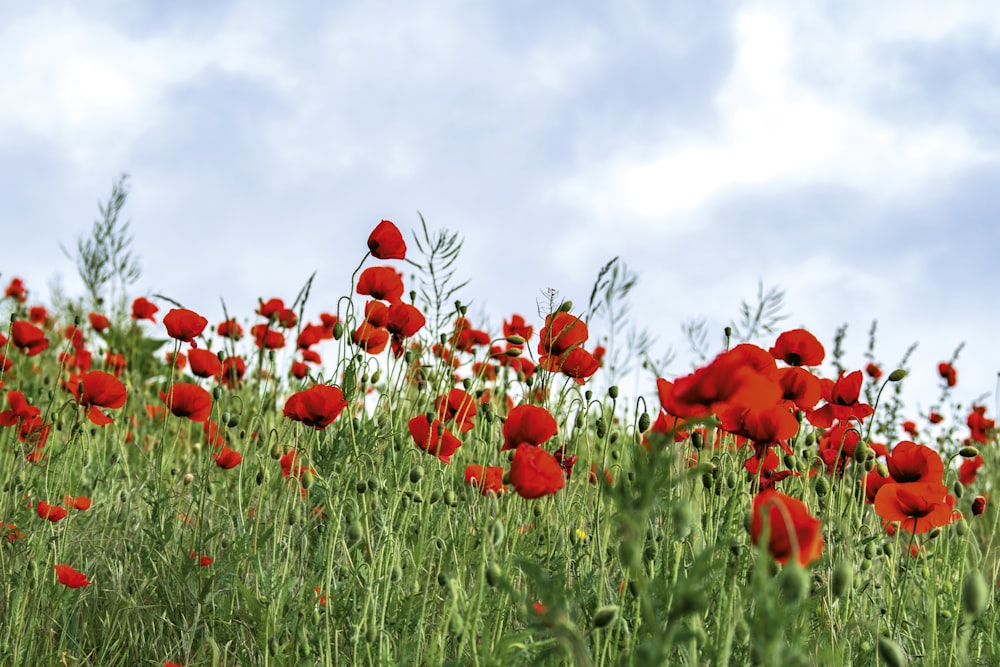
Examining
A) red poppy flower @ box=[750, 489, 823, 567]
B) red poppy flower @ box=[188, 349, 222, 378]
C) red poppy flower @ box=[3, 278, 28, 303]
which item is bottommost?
red poppy flower @ box=[750, 489, 823, 567]

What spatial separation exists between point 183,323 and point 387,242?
0.72 m

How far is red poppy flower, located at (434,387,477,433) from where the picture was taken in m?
2.34

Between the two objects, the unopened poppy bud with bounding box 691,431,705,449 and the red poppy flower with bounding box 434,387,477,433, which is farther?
the red poppy flower with bounding box 434,387,477,433

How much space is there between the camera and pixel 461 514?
7.99ft

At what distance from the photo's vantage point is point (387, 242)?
224 centimetres

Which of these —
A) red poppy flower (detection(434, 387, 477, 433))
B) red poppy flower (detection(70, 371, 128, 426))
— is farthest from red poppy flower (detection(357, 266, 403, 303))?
red poppy flower (detection(70, 371, 128, 426))

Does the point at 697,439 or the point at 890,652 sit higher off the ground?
the point at 697,439

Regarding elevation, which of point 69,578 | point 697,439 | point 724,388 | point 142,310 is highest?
point 142,310

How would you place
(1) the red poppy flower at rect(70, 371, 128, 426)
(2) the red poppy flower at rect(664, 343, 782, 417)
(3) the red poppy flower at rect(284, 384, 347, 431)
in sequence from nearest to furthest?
(2) the red poppy flower at rect(664, 343, 782, 417)
(3) the red poppy flower at rect(284, 384, 347, 431)
(1) the red poppy flower at rect(70, 371, 128, 426)

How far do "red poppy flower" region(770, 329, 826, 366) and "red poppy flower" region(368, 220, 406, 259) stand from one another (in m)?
1.00

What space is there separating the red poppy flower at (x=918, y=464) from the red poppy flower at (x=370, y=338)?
142 cm

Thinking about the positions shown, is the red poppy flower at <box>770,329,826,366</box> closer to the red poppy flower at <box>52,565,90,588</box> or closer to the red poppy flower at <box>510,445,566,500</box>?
the red poppy flower at <box>510,445,566,500</box>

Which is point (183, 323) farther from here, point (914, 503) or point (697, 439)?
point (914, 503)

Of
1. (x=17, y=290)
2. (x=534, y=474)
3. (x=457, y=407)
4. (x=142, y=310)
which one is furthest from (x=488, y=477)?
(x=17, y=290)
